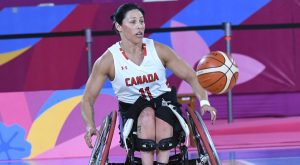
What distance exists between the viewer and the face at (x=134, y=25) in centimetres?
370

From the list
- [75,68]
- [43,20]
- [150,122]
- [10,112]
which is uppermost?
[43,20]

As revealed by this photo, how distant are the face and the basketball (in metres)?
0.89

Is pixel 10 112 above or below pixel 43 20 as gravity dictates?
below

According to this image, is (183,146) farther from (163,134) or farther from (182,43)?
(182,43)

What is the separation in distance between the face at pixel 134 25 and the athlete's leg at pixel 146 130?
457mm

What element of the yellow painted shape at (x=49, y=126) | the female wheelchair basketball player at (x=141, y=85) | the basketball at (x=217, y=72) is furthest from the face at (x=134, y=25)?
the yellow painted shape at (x=49, y=126)

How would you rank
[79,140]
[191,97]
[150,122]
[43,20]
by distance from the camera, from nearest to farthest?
[150,122], [79,140], [191,97], [43,20]

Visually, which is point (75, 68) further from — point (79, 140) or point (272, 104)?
point (272, 104)

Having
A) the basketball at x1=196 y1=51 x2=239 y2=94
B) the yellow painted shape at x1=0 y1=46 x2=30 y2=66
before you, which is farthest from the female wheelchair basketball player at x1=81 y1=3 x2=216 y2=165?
the yellow painted shape at x1=0 y1=46 x2=30 y2=66

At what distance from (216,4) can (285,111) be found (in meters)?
1.51

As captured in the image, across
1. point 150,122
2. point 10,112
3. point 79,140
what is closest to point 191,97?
point 79,140

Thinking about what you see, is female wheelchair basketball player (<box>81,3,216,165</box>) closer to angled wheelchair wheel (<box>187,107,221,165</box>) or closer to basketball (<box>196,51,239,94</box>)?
angled wheelchair wheel (<box>187,107,221,165</box>)

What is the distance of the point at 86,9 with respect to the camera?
24.6 ft

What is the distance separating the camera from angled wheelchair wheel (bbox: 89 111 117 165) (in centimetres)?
332
